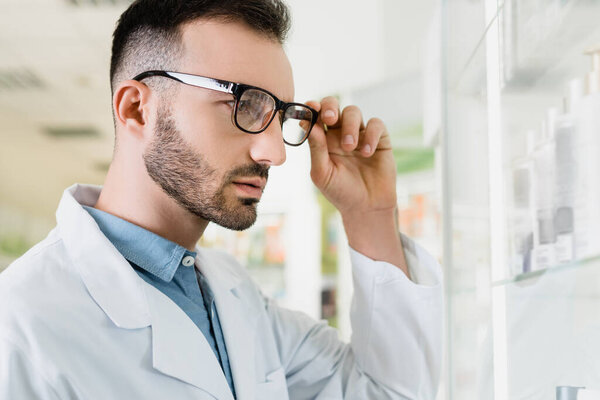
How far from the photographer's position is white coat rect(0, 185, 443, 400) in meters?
0.82

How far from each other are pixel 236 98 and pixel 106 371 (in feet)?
1.70

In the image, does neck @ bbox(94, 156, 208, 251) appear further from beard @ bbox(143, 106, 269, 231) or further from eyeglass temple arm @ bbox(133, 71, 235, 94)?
eyeglass temple arm @ bbox(133, 71, 235, 94)

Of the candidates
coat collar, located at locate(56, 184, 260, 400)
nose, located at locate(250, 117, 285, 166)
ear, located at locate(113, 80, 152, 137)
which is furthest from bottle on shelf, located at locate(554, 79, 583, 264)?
ear, located at locate(113, 80, 152, 137)

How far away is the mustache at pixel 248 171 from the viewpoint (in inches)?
41.5

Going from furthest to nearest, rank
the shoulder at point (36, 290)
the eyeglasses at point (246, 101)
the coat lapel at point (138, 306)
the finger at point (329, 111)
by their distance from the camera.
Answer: the finger at point (329, 111), the eyeglasses at point (246, 101), the coat lapel at point (138, 306), the shoulder at point (36, 290)

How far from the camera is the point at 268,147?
105 centimetres

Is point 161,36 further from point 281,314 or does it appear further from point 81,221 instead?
point 281,314

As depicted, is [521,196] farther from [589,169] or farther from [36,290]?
[36,290]

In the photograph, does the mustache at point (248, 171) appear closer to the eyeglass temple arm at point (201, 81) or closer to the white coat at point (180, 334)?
the eyeglass temple arm at point (201, 81)

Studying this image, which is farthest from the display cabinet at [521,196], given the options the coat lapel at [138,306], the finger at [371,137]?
the coat lapel at [138,306]

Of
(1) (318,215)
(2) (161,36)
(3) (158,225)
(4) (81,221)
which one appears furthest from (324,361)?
(1) (318,215)

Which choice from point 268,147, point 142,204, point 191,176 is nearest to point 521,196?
point 268,147

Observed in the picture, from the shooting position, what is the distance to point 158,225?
1.11m

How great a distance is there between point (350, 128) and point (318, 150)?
Answer: 9 centimetres
